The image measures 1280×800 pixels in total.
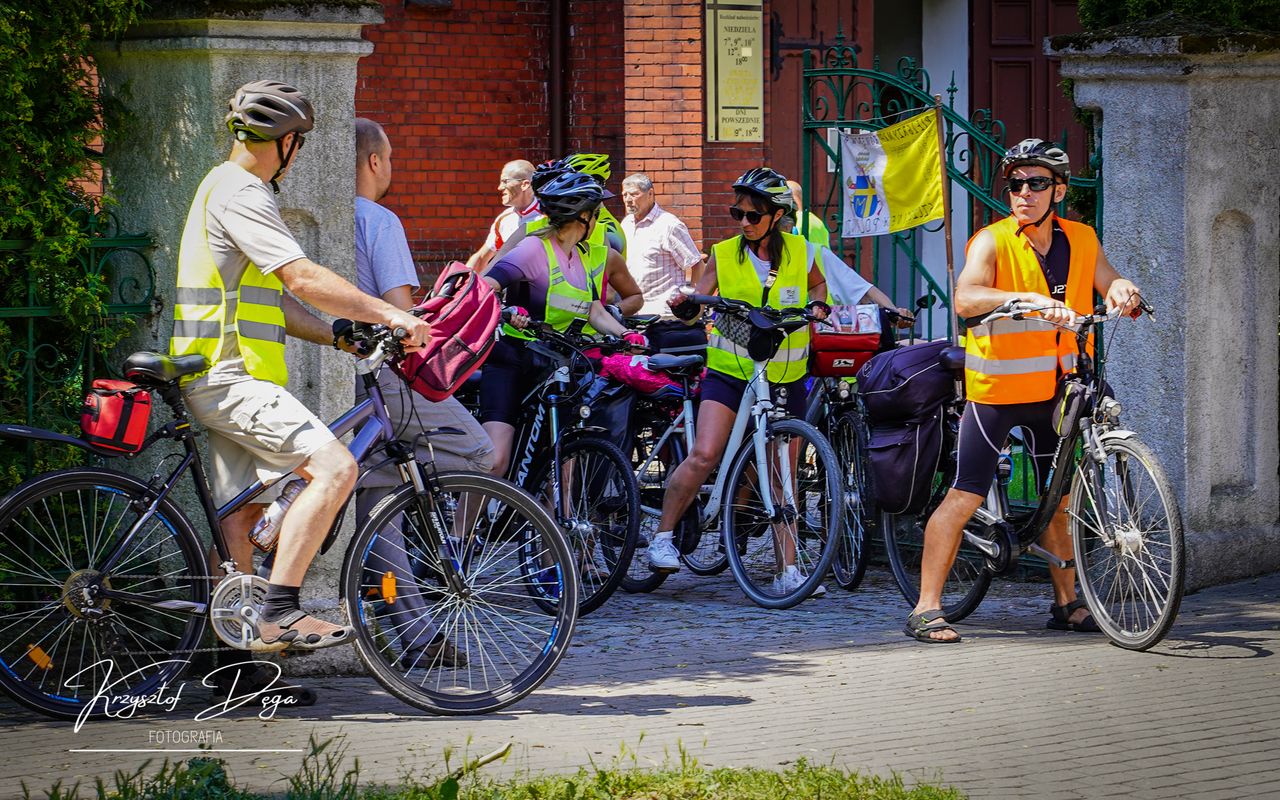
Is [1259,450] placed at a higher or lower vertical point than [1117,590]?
higher

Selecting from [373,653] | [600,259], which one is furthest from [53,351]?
[600,259]

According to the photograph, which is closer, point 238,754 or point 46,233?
point 238,754

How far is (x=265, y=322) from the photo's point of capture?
19.7 feet

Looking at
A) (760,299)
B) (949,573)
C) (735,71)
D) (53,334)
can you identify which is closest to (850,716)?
(949,573)

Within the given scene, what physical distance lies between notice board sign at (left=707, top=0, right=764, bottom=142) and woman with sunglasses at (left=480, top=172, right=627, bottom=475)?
20.9 ft

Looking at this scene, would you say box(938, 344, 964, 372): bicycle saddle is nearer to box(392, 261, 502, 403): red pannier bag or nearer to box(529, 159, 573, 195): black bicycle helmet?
box(529, 159, 573, 195): black bicycle helmet

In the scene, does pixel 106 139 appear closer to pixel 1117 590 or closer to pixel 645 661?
pixel 645 661

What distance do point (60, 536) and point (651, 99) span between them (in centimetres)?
873

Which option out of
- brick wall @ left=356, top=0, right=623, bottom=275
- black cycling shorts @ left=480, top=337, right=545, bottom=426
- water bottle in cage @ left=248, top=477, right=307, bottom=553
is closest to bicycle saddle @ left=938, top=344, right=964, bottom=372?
black cycling shorts @ left=480, top=337, right=545, bottom=426

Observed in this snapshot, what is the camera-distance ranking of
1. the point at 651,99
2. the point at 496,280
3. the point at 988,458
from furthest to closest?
the point at 651,99 < the point at 496,280 < the point at 988,458

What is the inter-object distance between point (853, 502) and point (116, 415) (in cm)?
365

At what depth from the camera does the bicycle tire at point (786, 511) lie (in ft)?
26.5

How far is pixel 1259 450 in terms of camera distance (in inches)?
339

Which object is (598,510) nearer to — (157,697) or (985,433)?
(985,433)
